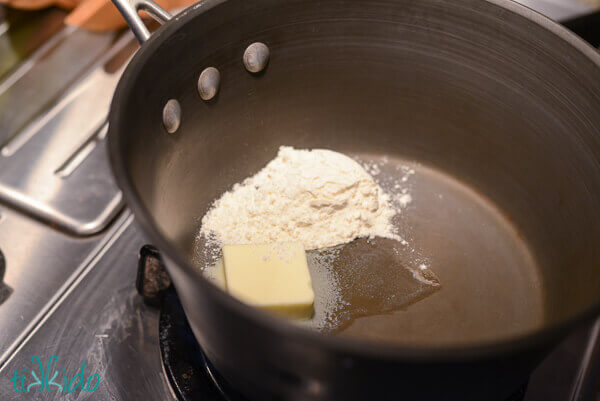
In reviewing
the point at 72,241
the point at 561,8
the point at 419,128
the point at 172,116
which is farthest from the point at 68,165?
the point at 561,8

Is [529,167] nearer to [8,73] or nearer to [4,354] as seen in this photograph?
[4,354]

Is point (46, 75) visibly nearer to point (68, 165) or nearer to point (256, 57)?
point (68, 165)

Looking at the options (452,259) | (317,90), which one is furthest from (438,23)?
(452,259)

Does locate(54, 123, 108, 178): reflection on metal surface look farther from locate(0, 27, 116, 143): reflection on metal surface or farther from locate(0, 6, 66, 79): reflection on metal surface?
locate(0, 6, 66, 79): reflection on metal surface

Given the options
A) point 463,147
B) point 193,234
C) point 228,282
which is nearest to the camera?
point 228,282

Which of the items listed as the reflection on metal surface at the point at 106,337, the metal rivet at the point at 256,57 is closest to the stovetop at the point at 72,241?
the reflection on metal surface at the point at 106,337
